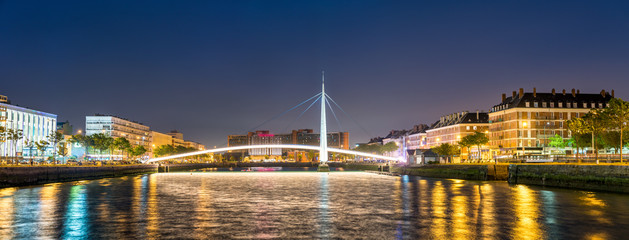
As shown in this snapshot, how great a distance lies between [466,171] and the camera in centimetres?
5475

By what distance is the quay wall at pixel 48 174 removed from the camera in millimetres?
41225

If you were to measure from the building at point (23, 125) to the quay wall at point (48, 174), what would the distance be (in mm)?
36150

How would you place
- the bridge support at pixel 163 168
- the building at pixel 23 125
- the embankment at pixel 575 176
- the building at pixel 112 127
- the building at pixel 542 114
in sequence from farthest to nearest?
the building at pixel 112 127 → the bridge support at pixel 163 168 → the building at pixel 23 125 → the building at pixel 542 114 → the embankment at pixel 575 176

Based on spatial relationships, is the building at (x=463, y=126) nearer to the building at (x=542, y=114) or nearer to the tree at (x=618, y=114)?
the building at (x=542, y=114)

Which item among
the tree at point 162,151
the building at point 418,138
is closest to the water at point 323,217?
the building at point 418,138

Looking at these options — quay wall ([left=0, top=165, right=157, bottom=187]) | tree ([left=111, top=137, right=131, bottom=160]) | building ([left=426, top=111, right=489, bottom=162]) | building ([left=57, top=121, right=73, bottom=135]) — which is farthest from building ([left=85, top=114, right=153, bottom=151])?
building ([left=426, top=111, right=489, bottom=162])

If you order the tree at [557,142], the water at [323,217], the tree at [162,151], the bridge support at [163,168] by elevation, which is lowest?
the bridge support at [163,168]

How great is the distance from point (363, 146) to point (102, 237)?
176 m

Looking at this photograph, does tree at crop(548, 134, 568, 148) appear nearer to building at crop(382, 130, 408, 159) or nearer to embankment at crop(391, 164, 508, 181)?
embankment at crop(391, 164, 508, 181)

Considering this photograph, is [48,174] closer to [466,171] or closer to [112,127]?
[466,171]

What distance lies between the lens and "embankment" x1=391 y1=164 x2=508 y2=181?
50594 mm

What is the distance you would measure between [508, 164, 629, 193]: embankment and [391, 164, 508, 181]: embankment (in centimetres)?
324

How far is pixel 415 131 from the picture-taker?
151750mm

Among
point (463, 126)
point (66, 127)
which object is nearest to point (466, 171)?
point (463, 126)
